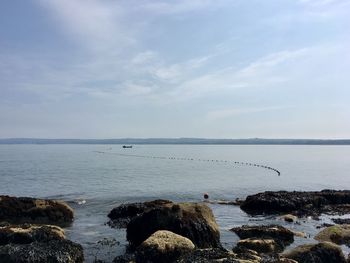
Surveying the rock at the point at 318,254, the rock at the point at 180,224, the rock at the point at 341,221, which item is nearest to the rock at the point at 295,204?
the rock at the point at 341,221

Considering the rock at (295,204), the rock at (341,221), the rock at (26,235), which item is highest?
the rock at (26,235)

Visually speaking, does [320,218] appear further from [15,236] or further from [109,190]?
[109,190]

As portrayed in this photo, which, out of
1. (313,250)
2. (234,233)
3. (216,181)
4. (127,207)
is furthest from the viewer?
(216,181)

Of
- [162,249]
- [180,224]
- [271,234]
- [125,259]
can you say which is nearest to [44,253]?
[125,259]

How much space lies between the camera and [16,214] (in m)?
33.6

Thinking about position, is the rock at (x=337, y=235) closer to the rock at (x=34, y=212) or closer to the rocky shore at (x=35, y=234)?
the rocky shore at (x=35, y=234)

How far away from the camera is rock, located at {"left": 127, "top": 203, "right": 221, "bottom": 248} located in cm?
2489

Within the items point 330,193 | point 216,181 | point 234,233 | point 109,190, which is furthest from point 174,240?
point 216,181

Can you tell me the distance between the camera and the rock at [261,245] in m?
24.1

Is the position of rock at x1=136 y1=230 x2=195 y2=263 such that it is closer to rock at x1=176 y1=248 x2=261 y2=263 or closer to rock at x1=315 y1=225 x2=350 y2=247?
rock at x1=176 y1=248 x2=261 y2=263

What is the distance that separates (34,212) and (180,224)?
14543 millimetres

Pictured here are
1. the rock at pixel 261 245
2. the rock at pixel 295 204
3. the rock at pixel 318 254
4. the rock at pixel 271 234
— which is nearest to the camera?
the rock at pixel 318 254

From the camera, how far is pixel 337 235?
2772cm

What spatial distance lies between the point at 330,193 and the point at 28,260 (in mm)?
36399
